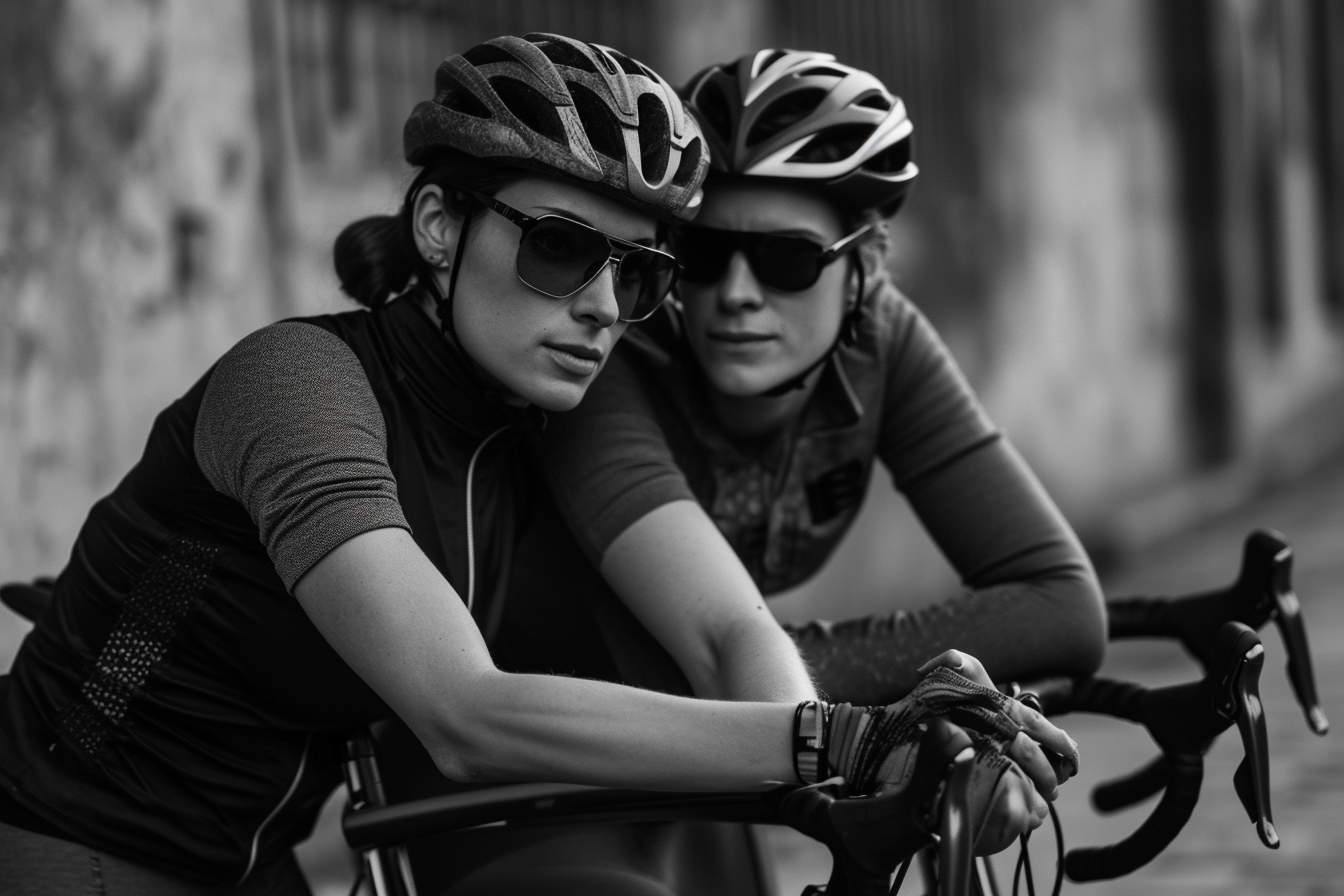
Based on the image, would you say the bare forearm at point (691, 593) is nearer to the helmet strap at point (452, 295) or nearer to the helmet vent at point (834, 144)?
the helmet strap at point (452, 295)

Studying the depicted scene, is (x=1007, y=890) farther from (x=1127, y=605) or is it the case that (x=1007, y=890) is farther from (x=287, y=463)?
(x=287, y=463)

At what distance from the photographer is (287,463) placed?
2.03m

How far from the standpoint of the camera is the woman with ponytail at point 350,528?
201 centimetres

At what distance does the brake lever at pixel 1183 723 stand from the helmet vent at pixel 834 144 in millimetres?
931

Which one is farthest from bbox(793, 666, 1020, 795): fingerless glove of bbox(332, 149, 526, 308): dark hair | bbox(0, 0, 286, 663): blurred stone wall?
bbox(0, 0, 286, 663): blurred stone wall

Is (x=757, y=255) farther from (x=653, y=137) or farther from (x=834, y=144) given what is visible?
(x=653, y=137)

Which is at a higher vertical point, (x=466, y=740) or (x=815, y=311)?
(x=815, y=311)

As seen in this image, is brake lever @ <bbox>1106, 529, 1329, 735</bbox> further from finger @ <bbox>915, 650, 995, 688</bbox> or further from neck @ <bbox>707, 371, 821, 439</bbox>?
finger @ <bbox>915, 650, 995, 688</bbox>

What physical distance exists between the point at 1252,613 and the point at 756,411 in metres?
0.86

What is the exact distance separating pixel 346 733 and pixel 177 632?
29 cm

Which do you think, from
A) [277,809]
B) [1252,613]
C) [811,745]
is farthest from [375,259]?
[1252,613]

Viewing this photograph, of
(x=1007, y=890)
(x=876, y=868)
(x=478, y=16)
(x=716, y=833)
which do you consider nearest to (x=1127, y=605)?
(x=716, y=833)

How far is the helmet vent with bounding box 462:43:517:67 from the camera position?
2.43m

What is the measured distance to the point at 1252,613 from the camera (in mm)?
2744
